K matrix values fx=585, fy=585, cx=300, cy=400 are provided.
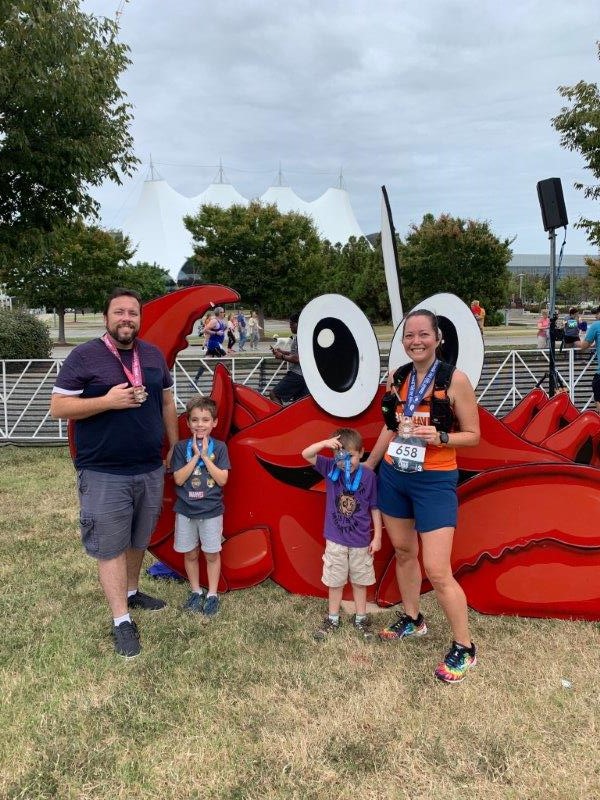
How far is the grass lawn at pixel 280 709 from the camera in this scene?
6.94 feet

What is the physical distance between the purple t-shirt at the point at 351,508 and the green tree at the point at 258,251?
22.0m

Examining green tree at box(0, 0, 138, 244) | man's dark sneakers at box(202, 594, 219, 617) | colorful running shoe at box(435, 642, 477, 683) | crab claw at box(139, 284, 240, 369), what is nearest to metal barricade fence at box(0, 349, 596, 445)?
green tree at box(0, 0, 138, 244)

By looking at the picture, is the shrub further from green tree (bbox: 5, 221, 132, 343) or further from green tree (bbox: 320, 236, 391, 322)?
green tree (bbox: 320, 236, 391, 322)

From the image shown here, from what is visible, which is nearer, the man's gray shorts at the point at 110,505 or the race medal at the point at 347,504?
the man's gray shorts at the point at 110,505

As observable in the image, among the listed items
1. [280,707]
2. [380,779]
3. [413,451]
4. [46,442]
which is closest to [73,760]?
[280,707]

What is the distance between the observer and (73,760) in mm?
2221

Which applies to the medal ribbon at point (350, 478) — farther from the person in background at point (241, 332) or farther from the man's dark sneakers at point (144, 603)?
the person in background at point (241, 332)

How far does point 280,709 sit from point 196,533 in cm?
115

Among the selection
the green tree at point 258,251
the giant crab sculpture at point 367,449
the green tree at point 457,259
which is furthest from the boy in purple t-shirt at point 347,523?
the green tree at point 258,251

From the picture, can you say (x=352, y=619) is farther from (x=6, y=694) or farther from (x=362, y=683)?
(x=6, y=694)

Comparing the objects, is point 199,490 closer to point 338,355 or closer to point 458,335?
point 338,355

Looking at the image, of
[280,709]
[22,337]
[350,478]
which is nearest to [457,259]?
[22,337]

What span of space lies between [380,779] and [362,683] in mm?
586

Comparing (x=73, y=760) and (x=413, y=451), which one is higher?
(x=413, y=451)
